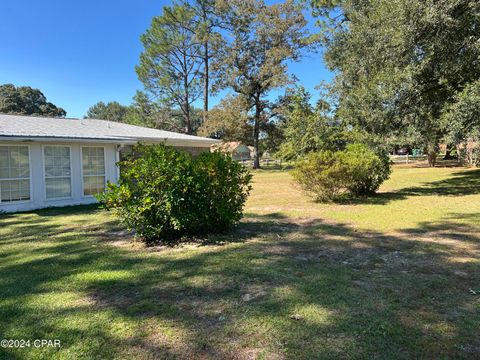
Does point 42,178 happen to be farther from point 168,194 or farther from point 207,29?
point 207,29

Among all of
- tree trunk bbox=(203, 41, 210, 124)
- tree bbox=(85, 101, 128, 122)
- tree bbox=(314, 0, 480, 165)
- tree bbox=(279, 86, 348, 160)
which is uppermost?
tree bbox=(85, 101, 128, 122)

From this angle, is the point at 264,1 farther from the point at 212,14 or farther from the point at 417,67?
the point at 417,67

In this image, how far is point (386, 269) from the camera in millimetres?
4262

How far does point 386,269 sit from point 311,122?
7887 millimetres

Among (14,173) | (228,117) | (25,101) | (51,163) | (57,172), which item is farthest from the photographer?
(25,101)

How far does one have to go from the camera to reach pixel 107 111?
76.4m

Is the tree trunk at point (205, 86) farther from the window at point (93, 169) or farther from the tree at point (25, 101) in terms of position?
the tree at point (25, 101)

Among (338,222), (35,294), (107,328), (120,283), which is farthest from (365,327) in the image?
(338,222)

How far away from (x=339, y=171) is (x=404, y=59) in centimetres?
436

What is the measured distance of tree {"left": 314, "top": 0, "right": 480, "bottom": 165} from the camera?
383 inches

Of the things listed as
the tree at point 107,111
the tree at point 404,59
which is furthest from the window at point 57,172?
the tree at point 107,111

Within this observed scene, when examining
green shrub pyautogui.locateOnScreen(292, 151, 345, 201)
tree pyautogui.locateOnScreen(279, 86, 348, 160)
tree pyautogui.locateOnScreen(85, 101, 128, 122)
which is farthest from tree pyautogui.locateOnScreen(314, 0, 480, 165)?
tree pyautogui.locateOnScreen(85, 101, 128, 122)

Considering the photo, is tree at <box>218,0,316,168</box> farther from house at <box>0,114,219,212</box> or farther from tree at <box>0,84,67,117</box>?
tree at <box>0,84,67,117</box>

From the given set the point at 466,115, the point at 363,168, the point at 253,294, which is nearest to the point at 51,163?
the point at 253,294
